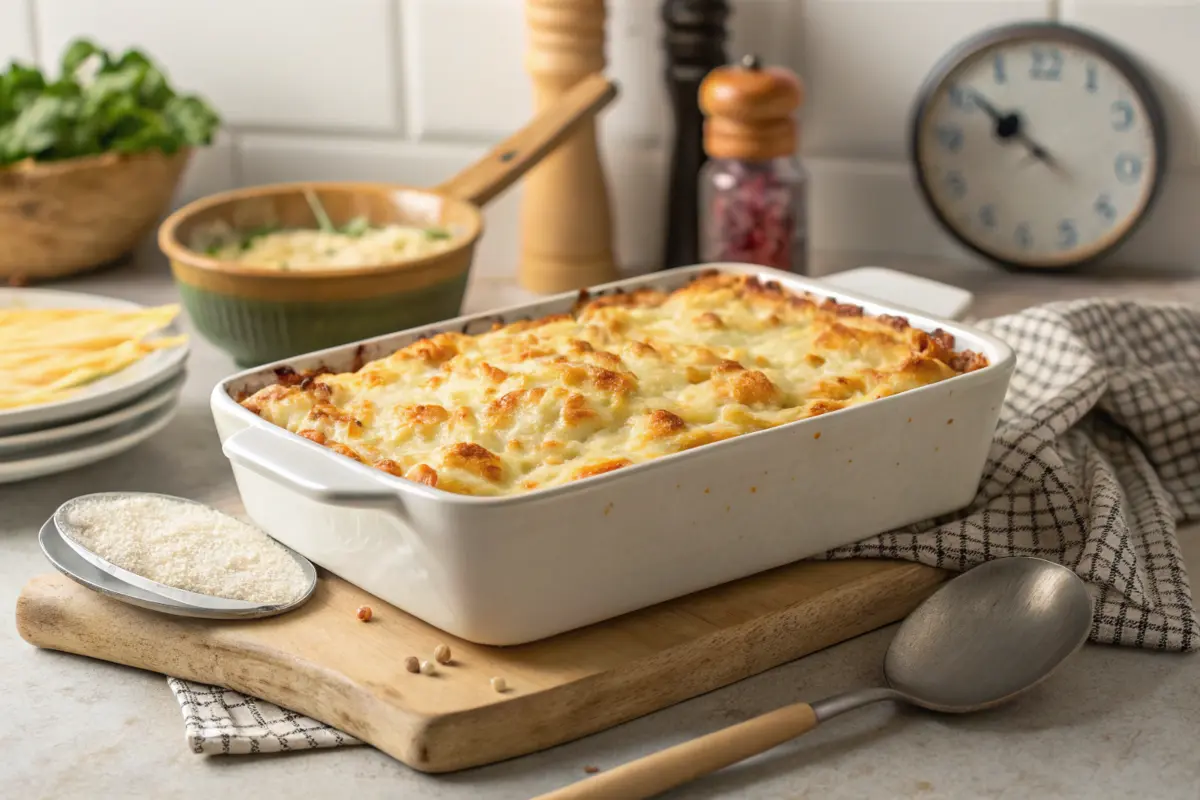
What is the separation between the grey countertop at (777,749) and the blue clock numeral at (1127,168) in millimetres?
1020

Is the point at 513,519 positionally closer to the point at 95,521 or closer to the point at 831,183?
the point at 95,521

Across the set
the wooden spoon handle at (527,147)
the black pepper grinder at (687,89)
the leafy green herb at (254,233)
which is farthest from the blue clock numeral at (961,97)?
the leafy green herb at (254,233)

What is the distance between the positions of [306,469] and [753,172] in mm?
1047

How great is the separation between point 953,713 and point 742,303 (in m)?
0.54

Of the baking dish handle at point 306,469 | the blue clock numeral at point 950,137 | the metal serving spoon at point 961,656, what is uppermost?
the blue clock numeral at point 950,137

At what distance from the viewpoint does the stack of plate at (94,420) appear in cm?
142

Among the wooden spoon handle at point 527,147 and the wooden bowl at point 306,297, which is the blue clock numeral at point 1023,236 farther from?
the wooden bowl at point 306,297

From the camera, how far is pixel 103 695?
1145mm

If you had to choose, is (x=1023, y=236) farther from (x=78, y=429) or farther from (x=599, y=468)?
(x=78, y=429)

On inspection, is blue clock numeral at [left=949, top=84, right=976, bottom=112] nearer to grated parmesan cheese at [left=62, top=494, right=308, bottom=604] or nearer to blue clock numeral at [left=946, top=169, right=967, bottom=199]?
blue clock numeral at [left=946, top=169, right=967, bottom=199]

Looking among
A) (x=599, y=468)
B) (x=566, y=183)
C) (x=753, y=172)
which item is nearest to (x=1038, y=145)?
(x=753, y=172)

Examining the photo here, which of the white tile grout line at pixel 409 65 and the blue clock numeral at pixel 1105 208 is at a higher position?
the white tile grout line at pixel 409 65

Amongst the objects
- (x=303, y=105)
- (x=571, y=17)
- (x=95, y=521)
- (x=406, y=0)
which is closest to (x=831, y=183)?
(x=571, y=17)

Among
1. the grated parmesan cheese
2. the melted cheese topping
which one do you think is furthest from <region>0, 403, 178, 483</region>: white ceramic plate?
the melted cheese topping
